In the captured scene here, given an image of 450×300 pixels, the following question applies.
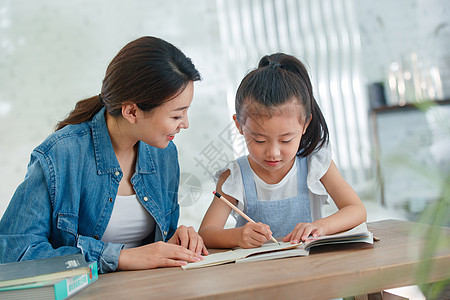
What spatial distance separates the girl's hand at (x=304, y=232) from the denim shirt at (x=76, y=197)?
1.26 ft

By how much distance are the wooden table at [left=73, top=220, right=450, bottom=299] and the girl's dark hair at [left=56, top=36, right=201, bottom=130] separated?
45 centimetres

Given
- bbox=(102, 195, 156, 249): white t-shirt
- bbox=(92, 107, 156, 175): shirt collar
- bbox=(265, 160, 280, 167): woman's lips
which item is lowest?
bbox=(102, 195, 156, 249): white t-shirt

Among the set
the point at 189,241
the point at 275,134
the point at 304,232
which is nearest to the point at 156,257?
the point at 189,241

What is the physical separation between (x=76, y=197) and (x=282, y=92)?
0.59 m

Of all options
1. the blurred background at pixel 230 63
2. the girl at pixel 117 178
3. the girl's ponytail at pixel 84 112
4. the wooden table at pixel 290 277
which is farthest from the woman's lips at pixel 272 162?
the blurred background at pixel 230 63

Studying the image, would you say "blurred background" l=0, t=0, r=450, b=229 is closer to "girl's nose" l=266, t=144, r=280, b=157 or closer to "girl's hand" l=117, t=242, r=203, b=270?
"girl's nose" l=266, t=144, r=280, b=157

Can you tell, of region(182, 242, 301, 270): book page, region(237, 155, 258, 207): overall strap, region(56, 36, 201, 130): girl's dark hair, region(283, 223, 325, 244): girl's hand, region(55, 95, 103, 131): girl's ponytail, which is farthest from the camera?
region(237, 155, 258, 207): overall strap

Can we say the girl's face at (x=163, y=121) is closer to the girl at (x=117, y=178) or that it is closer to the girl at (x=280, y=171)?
the girl at (x=117, y=178)

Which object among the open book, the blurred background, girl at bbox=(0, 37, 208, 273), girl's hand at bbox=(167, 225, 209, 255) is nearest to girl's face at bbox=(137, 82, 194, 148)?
girl at bbox=(0, 37, 208, 273)

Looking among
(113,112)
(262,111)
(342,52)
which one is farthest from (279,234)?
(342,52)

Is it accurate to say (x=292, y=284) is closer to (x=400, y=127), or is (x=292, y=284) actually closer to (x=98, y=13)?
(x=98, y=13)

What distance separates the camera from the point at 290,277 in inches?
30.6

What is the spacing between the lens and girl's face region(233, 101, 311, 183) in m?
1.23

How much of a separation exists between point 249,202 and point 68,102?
2422 millimetres
